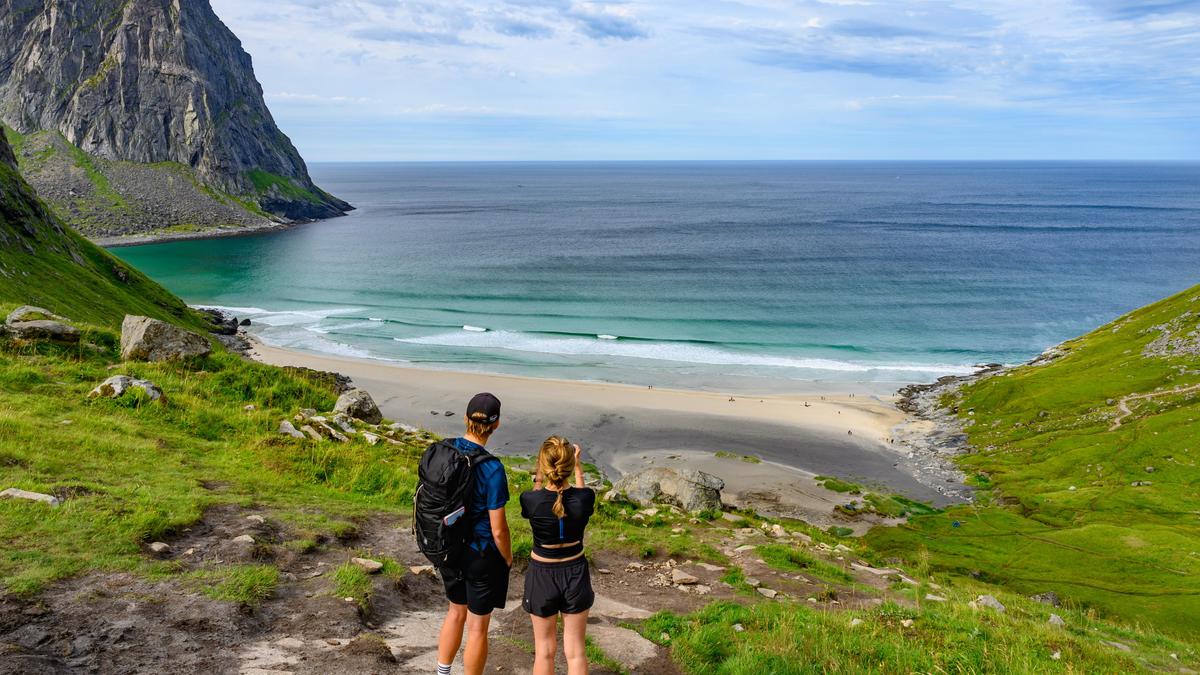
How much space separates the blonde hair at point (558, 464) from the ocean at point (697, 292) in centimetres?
4563

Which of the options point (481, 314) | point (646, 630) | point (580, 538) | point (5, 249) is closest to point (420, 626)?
point (646, 630)

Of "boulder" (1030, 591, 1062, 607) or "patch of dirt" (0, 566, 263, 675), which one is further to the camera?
"boulder" (1030, 591, 1062, 607)

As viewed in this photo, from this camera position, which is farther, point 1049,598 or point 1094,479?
point 1094,479

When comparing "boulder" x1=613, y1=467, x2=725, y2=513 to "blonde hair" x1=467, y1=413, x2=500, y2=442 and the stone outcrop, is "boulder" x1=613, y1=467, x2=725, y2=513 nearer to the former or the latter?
the stone outcrop

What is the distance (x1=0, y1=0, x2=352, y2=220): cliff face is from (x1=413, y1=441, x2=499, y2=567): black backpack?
598 feet

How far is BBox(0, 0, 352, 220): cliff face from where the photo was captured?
161375 mm

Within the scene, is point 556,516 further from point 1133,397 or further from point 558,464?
point 1133,397

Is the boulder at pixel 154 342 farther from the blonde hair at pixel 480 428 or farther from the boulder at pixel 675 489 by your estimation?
the blonde hair at pixel 480 428

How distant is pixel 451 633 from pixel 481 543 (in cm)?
130

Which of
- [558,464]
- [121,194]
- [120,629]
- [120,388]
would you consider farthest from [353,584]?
[121,194]

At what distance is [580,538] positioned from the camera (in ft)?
23.5

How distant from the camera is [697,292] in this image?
85250mm

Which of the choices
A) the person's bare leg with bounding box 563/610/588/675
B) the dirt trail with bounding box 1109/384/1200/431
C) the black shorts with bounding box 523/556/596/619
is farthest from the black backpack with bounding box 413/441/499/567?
the dirt trail with bounding box 1109/384/1200/431

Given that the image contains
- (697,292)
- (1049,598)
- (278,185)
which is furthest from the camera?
(278,185)
